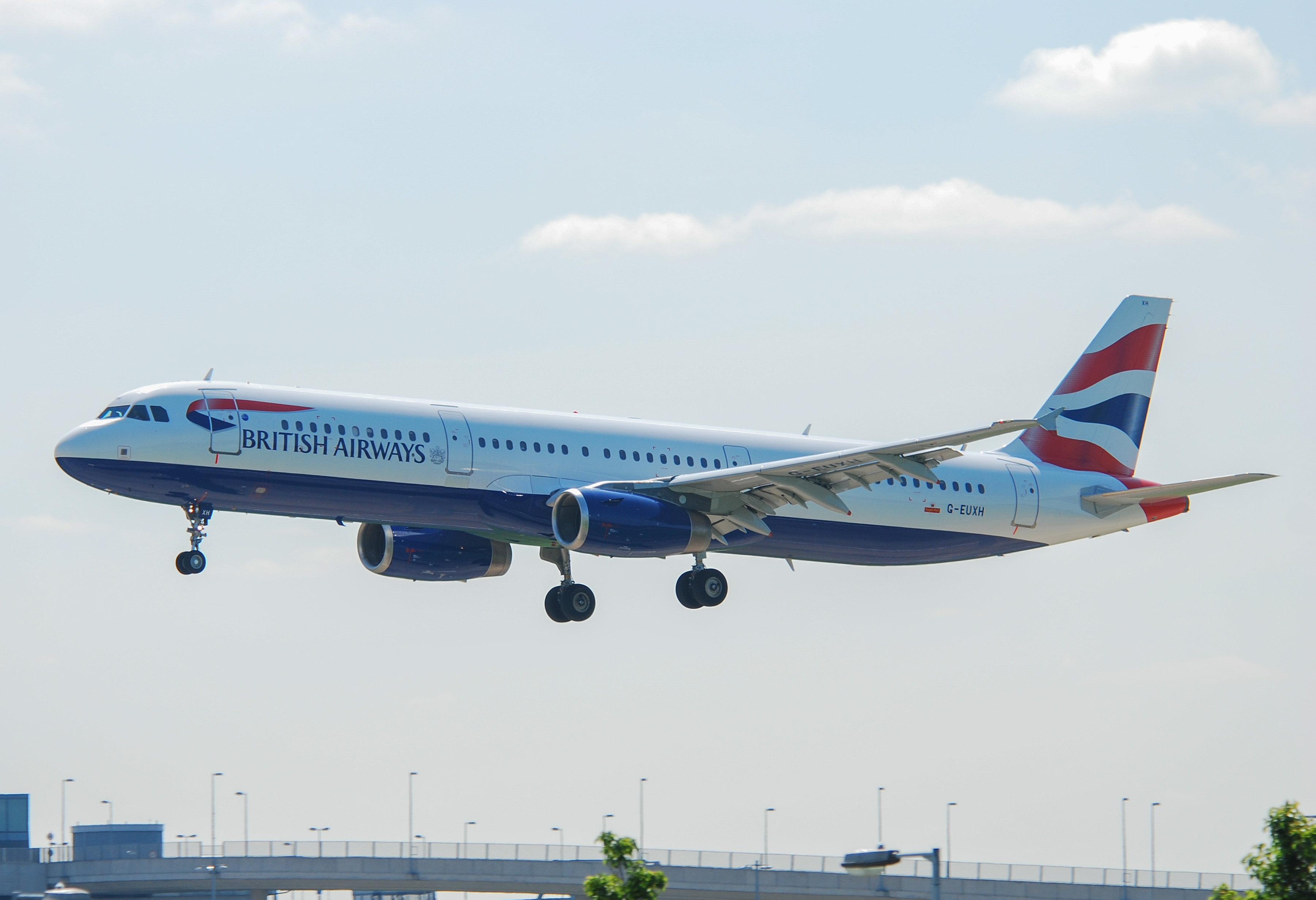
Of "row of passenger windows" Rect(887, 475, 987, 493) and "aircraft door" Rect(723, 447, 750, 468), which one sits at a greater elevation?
"aircraft door" Rect(723, 447, 750, 468)

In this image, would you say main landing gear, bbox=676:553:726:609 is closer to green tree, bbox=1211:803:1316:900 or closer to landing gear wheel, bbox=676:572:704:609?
landing gear wheel, bbox=676:572:704:609

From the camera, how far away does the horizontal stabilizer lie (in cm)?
4819

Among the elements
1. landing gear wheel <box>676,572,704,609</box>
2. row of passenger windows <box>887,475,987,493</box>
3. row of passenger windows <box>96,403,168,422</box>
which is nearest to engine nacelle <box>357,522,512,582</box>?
landing gear wheel <box>676,572,704,609</box>

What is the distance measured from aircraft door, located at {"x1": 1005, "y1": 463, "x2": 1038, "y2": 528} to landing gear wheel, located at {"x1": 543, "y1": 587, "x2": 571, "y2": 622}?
15.0 meters

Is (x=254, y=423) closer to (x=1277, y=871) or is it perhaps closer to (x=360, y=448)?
(x=360, y=448)

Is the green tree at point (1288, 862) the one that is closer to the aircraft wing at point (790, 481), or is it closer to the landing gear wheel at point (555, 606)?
the aircraft wing at point (790, 481)

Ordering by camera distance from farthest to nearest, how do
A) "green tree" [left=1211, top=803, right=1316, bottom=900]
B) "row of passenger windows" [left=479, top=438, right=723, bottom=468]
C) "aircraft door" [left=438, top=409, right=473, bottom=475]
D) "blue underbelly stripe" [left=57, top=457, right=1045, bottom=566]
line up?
"row of passenger windows" [left=479, top=438, right=723, bottom=468] → "aircraft door" [left=438, top=409, right=473, bottom=475] → "blue underbelly stripe" [left=57, top=457, right=1045, bottom=566] → "green tree" [left=1211, top=803, right=1316, bottom=900]

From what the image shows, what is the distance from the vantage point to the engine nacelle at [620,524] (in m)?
46.7

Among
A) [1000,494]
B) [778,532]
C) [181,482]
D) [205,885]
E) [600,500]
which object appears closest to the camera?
[181,482]

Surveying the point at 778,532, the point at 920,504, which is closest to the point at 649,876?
the point at 778,532

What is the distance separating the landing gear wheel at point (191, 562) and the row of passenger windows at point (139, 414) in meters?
3.68

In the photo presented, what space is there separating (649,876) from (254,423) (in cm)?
1542

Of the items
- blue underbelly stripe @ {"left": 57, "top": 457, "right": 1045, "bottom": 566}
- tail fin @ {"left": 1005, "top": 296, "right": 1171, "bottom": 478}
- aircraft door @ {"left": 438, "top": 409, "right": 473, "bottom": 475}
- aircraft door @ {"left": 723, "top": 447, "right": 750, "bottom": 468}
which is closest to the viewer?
blue underbelly stripe @ {"left": 57, "top": 457, "right": 1045, "bottom": 566}

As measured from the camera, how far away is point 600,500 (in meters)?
46.9
